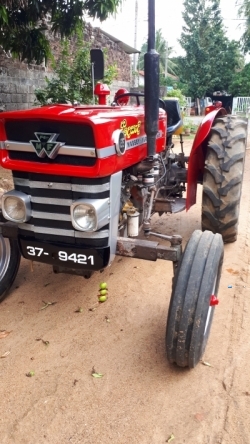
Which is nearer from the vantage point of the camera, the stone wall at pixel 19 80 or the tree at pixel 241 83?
the stone wall at pixel 19 80

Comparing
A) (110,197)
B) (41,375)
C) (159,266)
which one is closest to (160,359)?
(41,375)

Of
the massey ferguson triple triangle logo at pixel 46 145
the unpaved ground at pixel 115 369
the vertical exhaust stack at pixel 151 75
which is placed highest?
the vertical exhaust stack at pixel 151 75

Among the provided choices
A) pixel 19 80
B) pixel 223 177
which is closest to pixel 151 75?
pixel 223 177

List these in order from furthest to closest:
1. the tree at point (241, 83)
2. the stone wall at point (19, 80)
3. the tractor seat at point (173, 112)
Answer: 1. the tree at point (241, 83)
2. the stone wall at point (19, 80)
3. the tractor seat at point (173, 112)

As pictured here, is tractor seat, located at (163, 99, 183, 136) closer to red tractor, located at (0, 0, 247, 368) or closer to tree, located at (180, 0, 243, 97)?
red tractor, located at (0, 0, 247, 368)

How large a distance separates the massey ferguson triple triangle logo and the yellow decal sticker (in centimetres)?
45

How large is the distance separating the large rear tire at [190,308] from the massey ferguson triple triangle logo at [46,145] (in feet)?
3.11

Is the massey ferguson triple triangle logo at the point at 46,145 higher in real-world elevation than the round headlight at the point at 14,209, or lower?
higher

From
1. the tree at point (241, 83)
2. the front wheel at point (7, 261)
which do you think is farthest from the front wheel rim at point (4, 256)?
the tree at point (241, 83)

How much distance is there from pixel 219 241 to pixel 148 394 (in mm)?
970

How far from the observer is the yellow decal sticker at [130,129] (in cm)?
247

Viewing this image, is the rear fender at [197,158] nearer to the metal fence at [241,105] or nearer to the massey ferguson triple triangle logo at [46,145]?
the massey ferguson triple triangle logo at [46,145]

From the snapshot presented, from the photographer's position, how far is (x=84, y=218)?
2.26 metres

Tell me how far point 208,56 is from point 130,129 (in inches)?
1213
